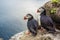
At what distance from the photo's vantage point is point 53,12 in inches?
290

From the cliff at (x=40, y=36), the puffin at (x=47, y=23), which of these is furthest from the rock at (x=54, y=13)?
the cliff at (x=40, y=36)

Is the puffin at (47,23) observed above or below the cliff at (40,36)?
above

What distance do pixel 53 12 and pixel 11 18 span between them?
3.64 m

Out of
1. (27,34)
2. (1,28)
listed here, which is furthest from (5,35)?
(27,34)

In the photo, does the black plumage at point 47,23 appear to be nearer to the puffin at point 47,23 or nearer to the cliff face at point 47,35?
the puffin at point 47,23

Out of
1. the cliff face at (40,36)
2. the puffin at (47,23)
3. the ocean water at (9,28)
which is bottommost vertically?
the ocean water at (9,28)

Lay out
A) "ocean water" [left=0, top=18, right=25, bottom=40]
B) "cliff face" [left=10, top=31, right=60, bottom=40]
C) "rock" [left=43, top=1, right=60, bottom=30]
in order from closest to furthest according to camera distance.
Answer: "cliff face" [left=10, top=31, right=60, bottom=40] → "rock" [left=43, top=1, right=60, bottom=30] → "ocean water" [left=0, top=18, right=25, bottom=40]

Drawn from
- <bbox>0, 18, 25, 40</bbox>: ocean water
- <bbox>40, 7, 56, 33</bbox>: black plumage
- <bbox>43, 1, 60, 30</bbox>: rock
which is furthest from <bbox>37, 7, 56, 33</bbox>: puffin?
<bbox>0, 18, 25, 40</bbox>: ocean water

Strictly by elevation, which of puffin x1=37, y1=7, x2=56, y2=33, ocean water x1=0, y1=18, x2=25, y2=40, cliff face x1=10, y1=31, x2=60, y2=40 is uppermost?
puffin x1=37, y1=7, x2=56, y2=33

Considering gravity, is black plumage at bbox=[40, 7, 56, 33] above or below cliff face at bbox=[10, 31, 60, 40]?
above

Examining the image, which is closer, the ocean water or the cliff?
the cliff

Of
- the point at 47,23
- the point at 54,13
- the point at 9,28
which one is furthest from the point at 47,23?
the point at 9,28

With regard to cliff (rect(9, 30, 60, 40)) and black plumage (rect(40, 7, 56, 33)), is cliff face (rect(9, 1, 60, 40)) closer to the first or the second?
cliff (rect(9, 30, 60, 40))

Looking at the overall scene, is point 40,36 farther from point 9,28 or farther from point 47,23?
point 9,28
